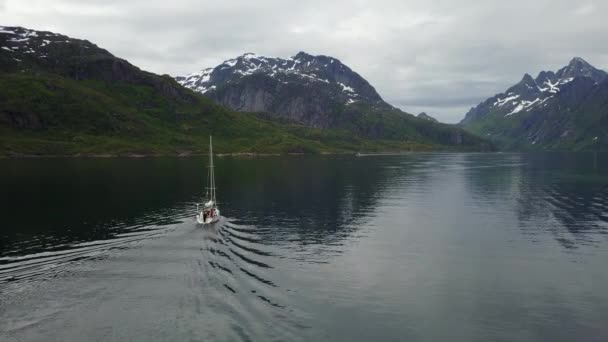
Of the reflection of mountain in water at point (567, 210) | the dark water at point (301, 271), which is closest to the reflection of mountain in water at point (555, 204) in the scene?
the reflection of mountain in water at point (567, 210)

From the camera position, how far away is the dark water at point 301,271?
40.6m

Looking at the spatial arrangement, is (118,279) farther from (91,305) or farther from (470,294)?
(470,294)

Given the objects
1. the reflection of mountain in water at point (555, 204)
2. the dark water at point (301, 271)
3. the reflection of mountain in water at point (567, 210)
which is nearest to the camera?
the dark water at point (301, 271)

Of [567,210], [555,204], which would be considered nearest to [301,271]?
[567,210]

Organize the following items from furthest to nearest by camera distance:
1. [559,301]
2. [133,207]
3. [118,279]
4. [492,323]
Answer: [133,207] < [118,279] < [559,301] < [492,323]

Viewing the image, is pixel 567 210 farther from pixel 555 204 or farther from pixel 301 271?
pixel 301 271

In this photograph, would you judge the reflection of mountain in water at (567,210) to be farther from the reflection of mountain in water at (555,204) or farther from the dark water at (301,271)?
the dark water at (301,271)

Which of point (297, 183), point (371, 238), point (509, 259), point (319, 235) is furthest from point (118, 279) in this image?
point (297, 183)

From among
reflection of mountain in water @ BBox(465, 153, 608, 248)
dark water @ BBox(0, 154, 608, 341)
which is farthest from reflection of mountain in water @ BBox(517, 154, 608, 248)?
dark water @ BBox(0, 154, 608, 341)

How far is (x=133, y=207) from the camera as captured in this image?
10375 centimetres

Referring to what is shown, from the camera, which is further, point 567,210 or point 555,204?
point 555,204

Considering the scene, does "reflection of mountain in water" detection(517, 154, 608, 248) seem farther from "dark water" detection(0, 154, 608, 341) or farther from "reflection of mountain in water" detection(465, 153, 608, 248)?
"dark water" detection(0, 154, 608, 341)

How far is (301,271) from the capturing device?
2270 inches

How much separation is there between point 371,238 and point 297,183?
87851 mm
